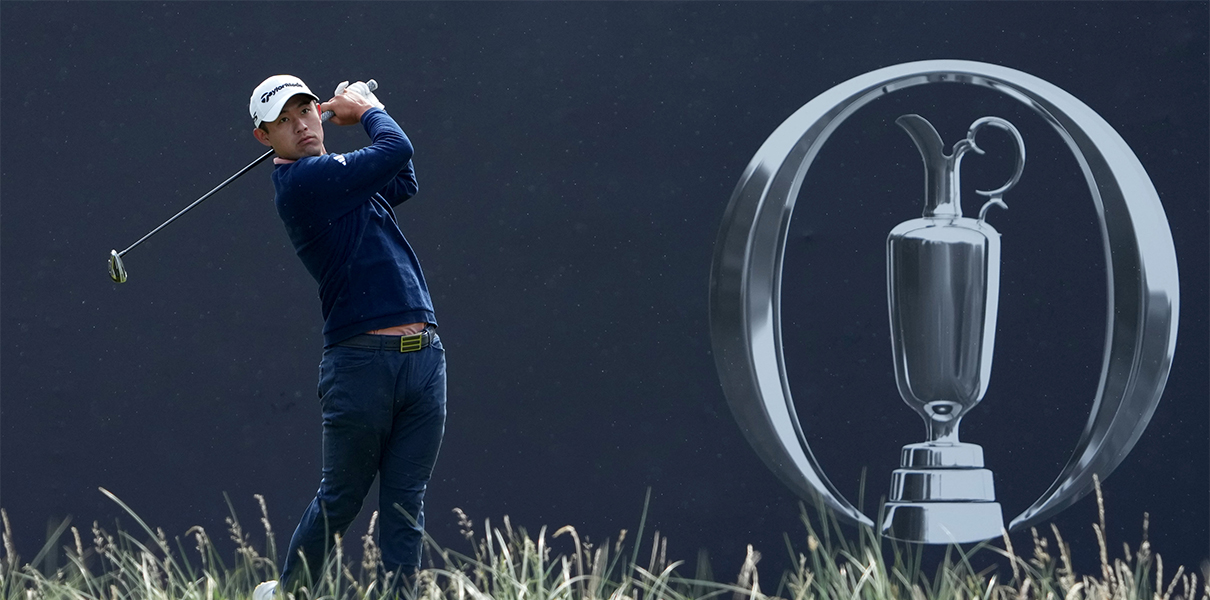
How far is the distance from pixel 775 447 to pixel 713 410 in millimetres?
225

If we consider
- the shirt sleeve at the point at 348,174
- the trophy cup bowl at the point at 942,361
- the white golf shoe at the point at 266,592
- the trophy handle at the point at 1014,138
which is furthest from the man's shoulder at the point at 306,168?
the trophy handle at the point at 1014,138

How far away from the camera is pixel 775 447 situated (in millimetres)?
3387

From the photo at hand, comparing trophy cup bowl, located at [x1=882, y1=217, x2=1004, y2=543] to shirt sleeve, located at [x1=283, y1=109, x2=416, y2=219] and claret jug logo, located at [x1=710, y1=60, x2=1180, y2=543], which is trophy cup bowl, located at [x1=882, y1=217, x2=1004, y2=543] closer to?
claret jug logo, located at [x1=710, y1=60, x2=1180, y2=543]

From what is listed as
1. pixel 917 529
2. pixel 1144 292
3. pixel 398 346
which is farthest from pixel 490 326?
pixel 1144 292

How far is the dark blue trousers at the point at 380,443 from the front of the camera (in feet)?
8.84

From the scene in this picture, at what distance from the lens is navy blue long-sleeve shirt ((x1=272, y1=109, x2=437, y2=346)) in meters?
2.67

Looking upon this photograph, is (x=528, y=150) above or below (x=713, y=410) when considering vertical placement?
above

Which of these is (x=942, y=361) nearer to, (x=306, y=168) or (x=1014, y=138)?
(x=1014, y=138)

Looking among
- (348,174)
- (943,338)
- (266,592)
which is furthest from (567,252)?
(266,592)

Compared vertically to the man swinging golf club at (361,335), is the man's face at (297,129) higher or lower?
higher

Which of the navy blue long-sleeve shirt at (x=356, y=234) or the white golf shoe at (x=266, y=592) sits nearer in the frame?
the navy blue long-sleeve shirt at (x=356, y=234)

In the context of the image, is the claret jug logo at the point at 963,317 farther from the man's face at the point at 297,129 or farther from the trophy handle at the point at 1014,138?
the man's face at the point at 297,129

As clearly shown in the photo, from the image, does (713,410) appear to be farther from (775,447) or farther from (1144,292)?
(1144,292)

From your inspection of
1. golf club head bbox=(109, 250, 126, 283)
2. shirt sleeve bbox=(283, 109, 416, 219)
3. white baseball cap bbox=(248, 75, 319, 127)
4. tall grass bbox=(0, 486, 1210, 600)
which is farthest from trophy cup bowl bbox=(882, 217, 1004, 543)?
golf club head bbox=(109, 250, 126, 283)
